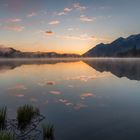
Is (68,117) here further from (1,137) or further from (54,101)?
(1,137)

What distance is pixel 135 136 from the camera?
16594 mm

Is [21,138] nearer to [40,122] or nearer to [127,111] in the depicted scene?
[40,122]

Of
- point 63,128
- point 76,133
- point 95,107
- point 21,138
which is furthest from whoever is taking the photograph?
point 95,107

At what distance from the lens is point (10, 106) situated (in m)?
26.4

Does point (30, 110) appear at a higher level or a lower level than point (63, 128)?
higher

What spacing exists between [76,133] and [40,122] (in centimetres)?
379

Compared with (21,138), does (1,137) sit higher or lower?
higher

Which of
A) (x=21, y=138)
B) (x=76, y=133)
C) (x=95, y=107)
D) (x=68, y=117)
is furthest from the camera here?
(x=95, y=107)

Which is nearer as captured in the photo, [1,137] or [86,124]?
[1,137]

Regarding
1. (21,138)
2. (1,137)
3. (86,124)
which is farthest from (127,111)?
(1,137)

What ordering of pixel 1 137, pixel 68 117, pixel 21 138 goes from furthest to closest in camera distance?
pixel 68 117 → pixel 21 138 → pixel 1 137

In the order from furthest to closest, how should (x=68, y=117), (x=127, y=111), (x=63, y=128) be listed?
(x=127, y=111) → (x=68, y=117) → (x=63, y=128)

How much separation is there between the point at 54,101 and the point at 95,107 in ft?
19.9

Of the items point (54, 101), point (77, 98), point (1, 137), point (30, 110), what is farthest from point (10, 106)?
point (1, 137)
